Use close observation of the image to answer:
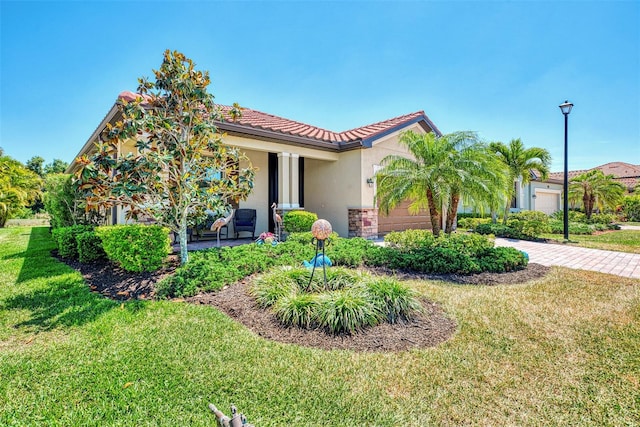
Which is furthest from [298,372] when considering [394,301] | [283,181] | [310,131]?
[310,131]

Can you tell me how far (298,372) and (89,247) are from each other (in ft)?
21.8

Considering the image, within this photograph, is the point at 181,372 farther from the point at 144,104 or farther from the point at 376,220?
the point at 376,220

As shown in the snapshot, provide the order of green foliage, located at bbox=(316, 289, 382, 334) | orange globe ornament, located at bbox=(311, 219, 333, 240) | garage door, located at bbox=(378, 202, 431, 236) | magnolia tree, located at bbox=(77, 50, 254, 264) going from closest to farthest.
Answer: green foliage, located at bbox=(316, 289, 382, 334), orange globe ornament, located at bbox=(311, 219, 333, 240), magnolia tree, located at bbox=(77, 50, 254, 264), garage door, located at bbox=(378, 202, 431, 236)

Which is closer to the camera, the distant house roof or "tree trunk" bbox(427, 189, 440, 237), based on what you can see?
"tree trunk" bbox(427, 189, 440, 237)

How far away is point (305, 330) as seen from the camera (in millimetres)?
3658

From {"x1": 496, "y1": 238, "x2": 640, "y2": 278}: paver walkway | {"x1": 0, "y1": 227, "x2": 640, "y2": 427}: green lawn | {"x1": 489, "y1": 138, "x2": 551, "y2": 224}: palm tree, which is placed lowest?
{"x1": 0, "y1": 227, "x2": 640, "y2": 427}: green lawn

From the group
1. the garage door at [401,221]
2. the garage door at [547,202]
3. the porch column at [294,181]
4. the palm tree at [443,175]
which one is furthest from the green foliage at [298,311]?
the garage door at [547,202]

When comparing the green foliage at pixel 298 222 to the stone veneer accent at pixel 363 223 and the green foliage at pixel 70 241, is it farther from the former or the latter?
the green foliage at pixel 70 241

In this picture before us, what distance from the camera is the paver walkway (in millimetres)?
7094

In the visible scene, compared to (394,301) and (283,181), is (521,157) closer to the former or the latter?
(283,181)

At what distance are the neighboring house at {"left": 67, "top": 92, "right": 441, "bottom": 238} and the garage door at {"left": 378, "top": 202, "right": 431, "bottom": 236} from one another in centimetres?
7

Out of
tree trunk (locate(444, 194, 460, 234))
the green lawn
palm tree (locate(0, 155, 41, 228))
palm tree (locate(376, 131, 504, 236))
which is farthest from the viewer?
palm tree (locate(0, 155, 41, 228))

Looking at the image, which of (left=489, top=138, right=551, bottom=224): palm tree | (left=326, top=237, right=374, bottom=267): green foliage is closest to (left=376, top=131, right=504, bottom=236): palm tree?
(left=326, top=237, right=374, bottom=267): green foliage

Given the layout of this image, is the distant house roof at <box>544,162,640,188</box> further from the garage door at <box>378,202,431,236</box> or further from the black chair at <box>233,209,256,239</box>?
the black chair at <box>233,209,256,239</box>
